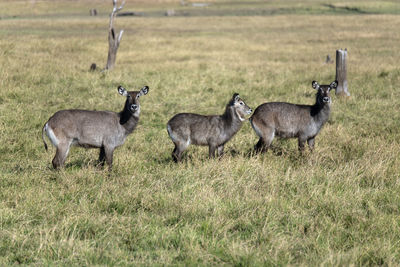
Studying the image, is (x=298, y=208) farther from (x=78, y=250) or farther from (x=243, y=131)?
(x=243, y=131)

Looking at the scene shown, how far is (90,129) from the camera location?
24.1 ft

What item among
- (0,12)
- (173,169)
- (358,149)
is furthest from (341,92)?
(0,12)

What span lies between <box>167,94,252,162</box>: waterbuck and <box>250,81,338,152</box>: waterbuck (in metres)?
0.45

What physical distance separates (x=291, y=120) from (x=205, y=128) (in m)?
1.60

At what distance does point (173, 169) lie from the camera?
24.5 ft

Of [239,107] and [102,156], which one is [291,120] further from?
[102,156]

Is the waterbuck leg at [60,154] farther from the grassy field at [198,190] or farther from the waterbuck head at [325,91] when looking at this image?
the waterbuck head at [325,91]

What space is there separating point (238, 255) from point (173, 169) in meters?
3.10

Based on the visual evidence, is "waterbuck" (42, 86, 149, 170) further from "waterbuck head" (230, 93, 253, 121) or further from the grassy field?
"waterbuck head" (230, 93, 253, 121)

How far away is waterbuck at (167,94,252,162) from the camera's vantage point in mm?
7961

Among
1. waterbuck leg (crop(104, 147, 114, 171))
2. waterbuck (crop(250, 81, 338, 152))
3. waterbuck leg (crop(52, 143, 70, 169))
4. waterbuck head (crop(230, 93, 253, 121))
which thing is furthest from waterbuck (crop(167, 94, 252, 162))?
waterbuck leg (crop(52, 143, 70, 169))

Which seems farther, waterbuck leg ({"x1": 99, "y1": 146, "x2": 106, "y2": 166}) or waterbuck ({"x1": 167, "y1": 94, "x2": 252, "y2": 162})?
waterbuck ({"x1": 167, "y1": 94, "x2": 252, "y2": 162})

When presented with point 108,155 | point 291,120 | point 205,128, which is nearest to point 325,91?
Answer: point 291,120

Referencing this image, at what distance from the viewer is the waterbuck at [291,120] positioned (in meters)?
8.39
